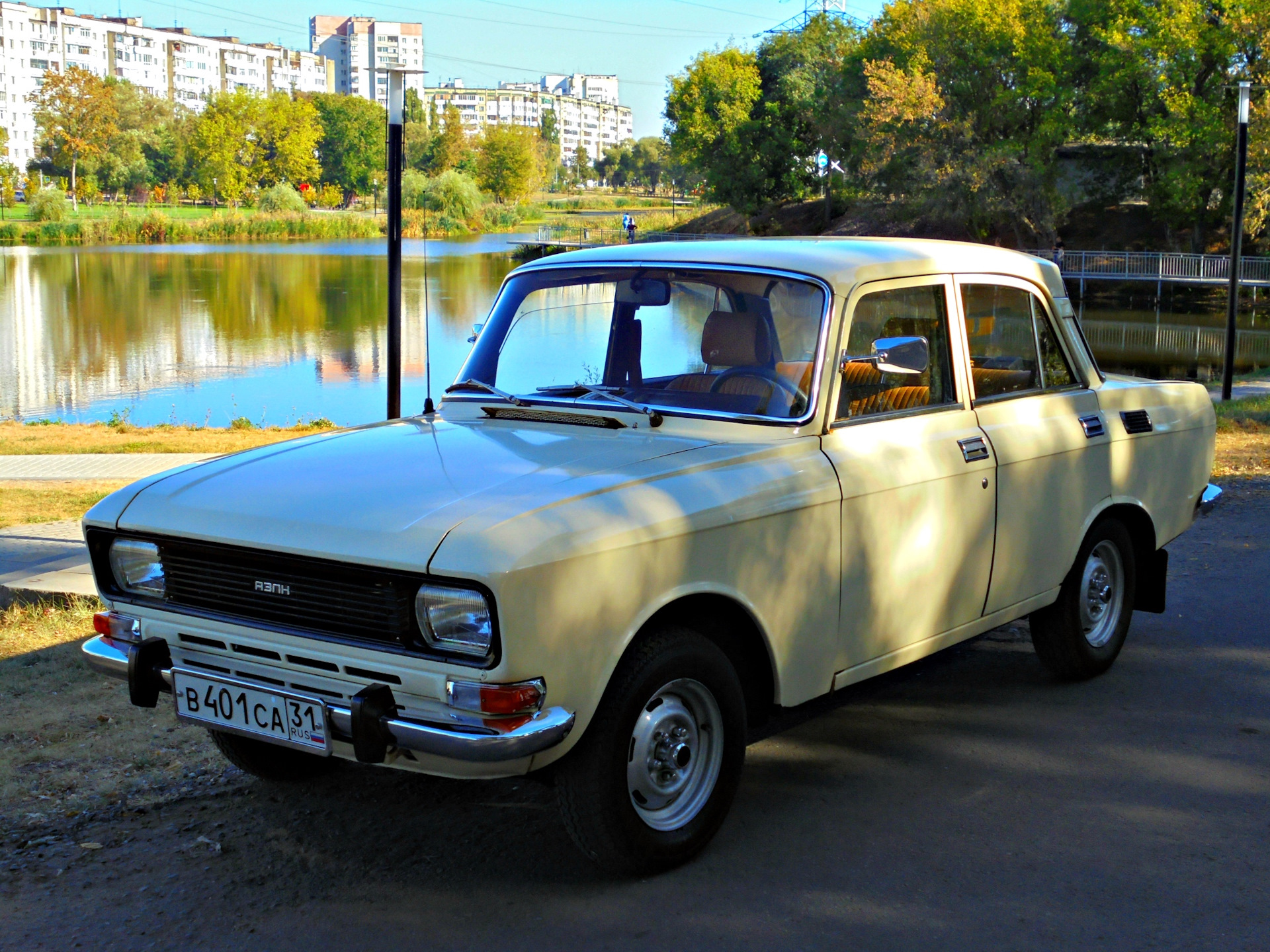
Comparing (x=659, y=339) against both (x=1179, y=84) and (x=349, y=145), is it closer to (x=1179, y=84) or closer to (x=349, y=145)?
(x=1179, y=84)

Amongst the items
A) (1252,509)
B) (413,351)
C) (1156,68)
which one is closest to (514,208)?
(1156,68)

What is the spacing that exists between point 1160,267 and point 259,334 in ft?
115

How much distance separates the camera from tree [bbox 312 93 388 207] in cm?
15288

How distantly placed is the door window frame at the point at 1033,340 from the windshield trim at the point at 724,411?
84cm

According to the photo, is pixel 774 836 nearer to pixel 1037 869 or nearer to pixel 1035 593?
pixel 1037 869

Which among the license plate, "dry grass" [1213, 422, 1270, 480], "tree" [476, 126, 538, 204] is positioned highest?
"tree" [476, 126, 538, 204]

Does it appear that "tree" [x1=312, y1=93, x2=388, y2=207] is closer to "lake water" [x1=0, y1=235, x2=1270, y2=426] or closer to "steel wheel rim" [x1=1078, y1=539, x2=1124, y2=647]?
"lake water" [x1=0, y1=235, x2=1270, y2=426]

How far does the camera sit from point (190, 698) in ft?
12.4

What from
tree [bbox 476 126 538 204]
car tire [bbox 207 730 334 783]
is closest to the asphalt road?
car tire [bbox 207 730 334 783]

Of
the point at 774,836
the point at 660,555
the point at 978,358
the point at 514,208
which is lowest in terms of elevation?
the point at 774,836

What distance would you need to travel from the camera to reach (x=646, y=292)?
5.01m

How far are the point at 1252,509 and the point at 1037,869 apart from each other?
716 cm

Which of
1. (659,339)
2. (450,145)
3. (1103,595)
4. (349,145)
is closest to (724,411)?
(659,339)

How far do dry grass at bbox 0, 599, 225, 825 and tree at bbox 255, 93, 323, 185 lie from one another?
139200 mm
